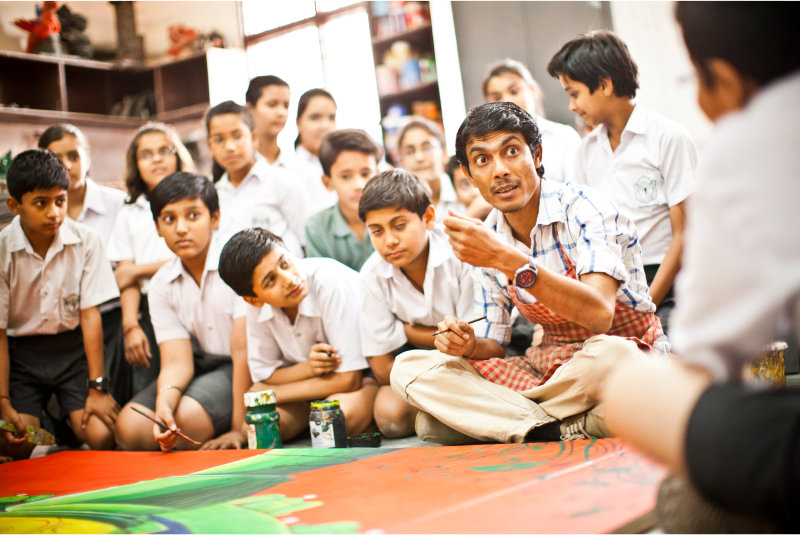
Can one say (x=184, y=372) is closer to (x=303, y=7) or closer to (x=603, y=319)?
(x=603, y=319)

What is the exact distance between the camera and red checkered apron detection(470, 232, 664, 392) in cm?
150

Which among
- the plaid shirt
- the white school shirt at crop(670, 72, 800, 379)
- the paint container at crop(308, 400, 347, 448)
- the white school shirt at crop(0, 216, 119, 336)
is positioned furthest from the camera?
the white school shirt at crop(0, 216, 119, 336)

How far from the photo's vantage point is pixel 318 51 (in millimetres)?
4750

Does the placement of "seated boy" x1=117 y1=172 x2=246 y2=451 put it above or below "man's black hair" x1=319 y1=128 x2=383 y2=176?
below

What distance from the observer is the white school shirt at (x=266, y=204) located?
8.74 feet

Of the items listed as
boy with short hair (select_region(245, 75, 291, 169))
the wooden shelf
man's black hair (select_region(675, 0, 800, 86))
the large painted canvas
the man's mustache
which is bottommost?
the large painted canvas

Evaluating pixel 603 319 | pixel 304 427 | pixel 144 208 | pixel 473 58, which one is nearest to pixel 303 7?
pixel 473 58

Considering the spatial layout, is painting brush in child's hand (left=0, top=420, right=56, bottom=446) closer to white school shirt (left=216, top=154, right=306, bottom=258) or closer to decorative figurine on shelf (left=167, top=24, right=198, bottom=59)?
white school shirt (left=216, top=154, right=306, bottom=258)

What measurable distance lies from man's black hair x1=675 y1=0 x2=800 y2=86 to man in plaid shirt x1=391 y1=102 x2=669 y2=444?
28.3 inches

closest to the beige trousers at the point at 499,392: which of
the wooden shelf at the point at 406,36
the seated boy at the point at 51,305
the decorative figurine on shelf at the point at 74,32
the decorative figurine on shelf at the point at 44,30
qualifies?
the seated boy at the point at 51,305

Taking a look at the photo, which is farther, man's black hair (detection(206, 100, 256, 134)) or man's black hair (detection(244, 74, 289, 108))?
man's black hair (detection(244, 74, 289, 108))

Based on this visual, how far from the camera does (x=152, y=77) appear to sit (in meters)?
4.93

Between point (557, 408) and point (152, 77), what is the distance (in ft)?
14.9

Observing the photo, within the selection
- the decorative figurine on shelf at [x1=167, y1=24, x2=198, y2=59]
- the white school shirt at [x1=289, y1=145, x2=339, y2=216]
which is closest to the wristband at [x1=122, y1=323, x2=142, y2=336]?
the white school shirt at [x1=289, y1=145, x2=339, y2=216]
